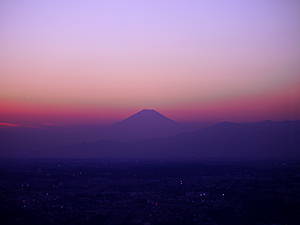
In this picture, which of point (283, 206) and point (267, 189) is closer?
point (283, 206)

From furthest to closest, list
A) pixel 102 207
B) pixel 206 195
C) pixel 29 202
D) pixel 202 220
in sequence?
pixel 206 195 → pixel 29 202 → pixel 102 207 → pixel 202 220

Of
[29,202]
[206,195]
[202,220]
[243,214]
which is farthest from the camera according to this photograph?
[206,195]

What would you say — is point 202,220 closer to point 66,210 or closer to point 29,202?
point 66,210

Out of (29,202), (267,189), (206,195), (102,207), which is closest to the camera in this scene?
(102,207)

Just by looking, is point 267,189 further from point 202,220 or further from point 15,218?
point 15,218

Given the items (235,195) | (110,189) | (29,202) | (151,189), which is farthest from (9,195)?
(235,195)

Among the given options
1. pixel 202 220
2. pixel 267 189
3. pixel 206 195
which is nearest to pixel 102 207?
pixel 202 220

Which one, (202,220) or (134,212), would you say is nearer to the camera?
(202,220)

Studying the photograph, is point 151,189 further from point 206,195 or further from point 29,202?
point 29,202

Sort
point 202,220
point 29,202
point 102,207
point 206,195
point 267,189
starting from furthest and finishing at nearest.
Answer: point 267,189 → point 206,195 → point 29,202 → point 102,207 → point 202,220
